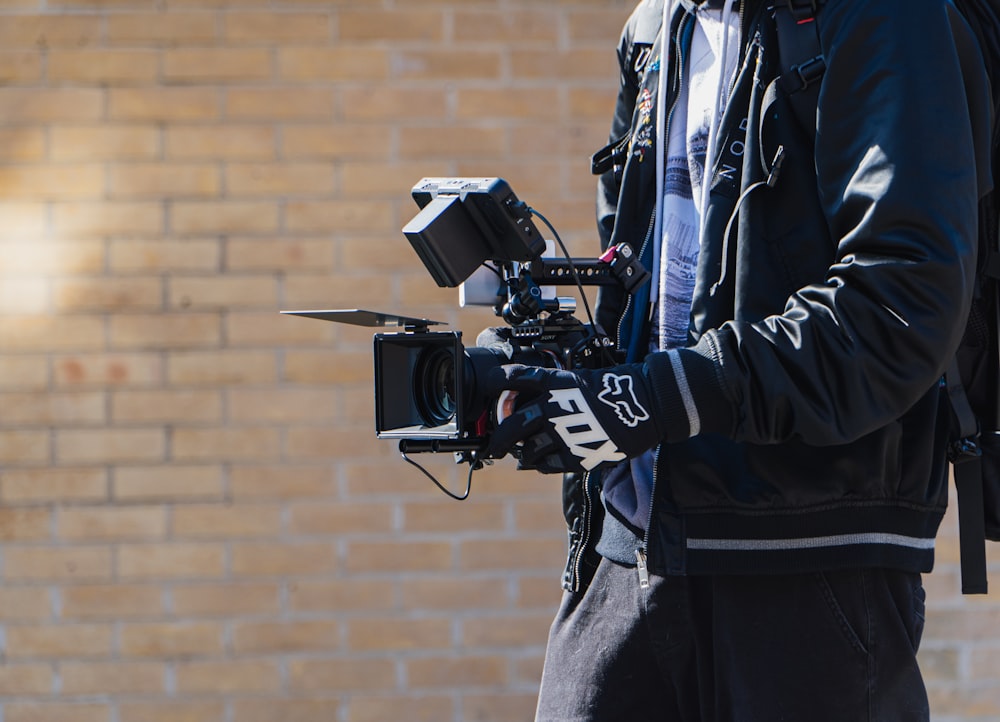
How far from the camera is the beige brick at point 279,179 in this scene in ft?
10.1

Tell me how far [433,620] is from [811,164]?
77.9 inches

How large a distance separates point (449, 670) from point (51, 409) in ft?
4.38

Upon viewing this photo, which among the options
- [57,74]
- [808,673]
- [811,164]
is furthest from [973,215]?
[57,74]

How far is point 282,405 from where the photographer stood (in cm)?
308

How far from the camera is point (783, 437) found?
1423 millimetres

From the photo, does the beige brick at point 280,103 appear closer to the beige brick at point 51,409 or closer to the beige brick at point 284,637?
the beige brick at point 51,409

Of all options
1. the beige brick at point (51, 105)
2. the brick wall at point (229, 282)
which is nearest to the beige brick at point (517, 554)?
the brick wall at point (229, 282)

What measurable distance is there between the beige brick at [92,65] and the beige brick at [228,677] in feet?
5.45

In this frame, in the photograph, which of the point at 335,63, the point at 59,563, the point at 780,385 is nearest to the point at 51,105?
the point at 335,63

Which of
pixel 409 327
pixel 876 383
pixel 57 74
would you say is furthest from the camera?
pixel 57 74

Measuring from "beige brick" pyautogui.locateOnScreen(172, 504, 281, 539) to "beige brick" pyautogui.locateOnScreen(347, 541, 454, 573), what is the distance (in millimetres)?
243

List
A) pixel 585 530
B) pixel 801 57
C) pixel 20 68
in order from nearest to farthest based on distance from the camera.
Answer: pixel 801 57
pixel 585 530
pixel 20 68

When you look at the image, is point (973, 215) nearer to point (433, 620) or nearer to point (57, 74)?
point (433, 620)

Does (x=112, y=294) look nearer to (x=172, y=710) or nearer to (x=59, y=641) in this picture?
(x=59, y=641)
